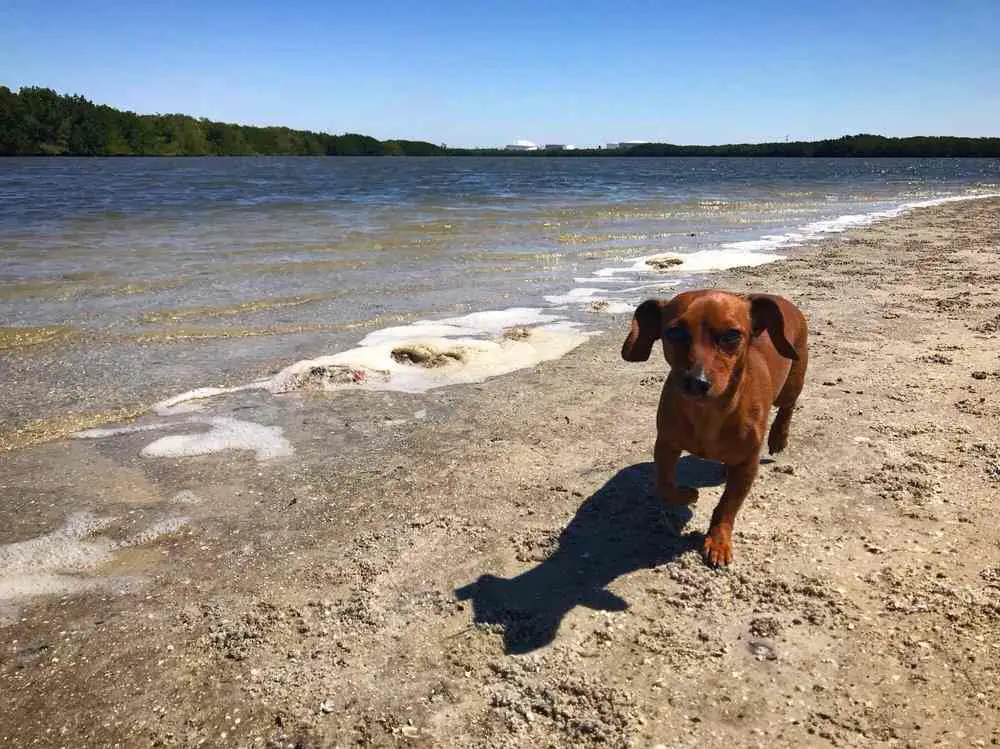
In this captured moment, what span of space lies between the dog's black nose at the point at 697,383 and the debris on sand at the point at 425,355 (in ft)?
13.0

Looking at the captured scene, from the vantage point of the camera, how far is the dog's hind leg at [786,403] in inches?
165

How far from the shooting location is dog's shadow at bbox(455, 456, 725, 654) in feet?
9.68

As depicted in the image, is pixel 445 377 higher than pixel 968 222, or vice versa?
pixel 968 222

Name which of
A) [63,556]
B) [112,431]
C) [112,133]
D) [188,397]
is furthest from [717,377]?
[112,133]

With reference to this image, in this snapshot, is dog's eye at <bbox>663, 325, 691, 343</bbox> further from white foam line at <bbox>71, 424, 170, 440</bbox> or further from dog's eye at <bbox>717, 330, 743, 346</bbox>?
white foam line at <bbox>71, 424, 170, 440</bbox>

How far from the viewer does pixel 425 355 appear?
262 inches

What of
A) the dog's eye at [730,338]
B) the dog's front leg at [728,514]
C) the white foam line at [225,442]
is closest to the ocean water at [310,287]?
the white foam line at [225,442]

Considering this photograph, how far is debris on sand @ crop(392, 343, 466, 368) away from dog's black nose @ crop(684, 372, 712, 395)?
→ 3976 millimetres

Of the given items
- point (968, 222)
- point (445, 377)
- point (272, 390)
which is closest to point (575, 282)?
point (445, 377)

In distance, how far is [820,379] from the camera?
5.88 m

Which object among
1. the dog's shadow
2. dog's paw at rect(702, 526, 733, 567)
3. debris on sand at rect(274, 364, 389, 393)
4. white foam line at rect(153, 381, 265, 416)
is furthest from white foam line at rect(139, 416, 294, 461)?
dog's paw at rect(702, 526, 733, 567)

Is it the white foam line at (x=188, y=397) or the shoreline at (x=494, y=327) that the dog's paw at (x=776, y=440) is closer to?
the shoreline at (x=494, y=327)

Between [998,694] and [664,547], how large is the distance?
56.0 inches

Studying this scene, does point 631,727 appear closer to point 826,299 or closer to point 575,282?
point 826,299
